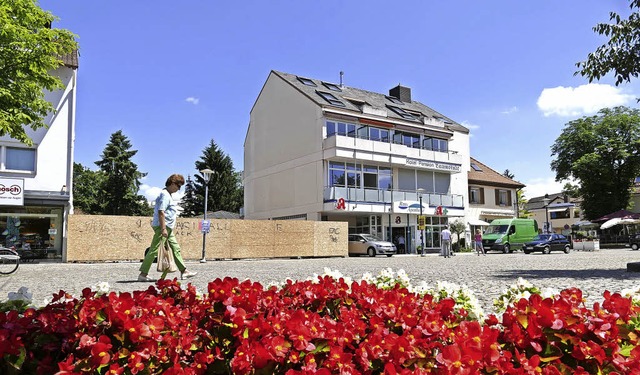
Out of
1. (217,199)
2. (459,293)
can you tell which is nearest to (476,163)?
(217,199)

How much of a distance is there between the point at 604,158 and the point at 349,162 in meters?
34.4

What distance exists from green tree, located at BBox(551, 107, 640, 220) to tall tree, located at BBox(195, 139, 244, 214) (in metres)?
38.4

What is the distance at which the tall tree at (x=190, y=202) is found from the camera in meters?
59.7

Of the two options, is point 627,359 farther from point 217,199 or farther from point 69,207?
point 217,199

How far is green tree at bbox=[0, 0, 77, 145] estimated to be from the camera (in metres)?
11.4

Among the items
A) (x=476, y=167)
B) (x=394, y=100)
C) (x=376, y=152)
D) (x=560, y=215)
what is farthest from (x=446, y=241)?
(x=560, y=215)

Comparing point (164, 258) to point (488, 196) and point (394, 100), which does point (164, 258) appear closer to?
point (394, 100)

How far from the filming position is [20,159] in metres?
22.5

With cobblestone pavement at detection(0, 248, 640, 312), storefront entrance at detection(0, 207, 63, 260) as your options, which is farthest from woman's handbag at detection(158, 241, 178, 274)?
storefront entrance at detection(0, 207, 63, 260)

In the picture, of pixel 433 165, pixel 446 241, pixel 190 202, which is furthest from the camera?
pixel 190 202

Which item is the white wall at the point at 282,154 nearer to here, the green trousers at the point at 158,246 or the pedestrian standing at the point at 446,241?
the pedestrian standing at the point at 446,241

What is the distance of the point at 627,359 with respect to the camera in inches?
69.2

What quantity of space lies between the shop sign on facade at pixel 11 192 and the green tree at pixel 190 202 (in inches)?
1465

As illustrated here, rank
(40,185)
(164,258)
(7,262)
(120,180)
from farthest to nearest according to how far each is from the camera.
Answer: (120,180), (40,185), (7,262), (164,258)
